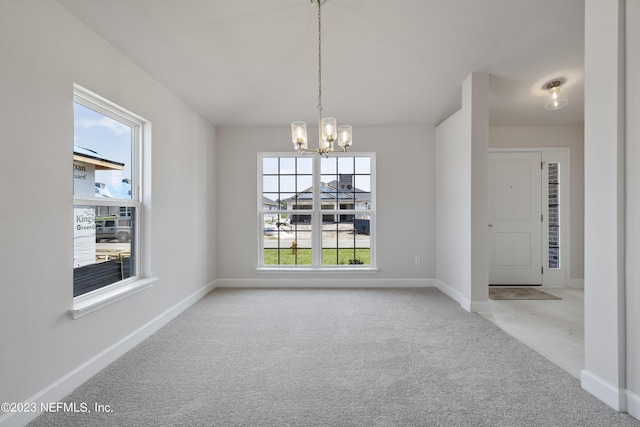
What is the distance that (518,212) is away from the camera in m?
4.28

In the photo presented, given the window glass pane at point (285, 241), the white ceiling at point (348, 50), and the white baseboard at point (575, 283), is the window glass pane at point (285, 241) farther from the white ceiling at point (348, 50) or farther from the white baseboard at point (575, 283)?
the white baseboard at point (575, 283)

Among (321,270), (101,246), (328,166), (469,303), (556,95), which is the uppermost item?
(556,95)

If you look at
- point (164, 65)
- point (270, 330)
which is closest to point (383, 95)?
point (164, 65)

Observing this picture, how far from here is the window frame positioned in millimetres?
2021

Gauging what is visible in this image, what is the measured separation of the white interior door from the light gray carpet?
6.30 ft

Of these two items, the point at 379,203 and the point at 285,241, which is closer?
the point at 379,203

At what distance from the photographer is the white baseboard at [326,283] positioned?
4262 mm

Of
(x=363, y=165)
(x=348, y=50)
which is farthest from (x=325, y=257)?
(x=348, y=50)

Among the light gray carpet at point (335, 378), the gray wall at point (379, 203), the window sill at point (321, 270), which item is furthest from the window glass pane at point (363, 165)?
the light gray carpet at point (335, 378)

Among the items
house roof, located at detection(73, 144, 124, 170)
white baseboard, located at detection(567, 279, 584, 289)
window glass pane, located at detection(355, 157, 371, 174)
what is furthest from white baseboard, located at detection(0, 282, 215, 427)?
white baseboard, located at detection(567, 279, 584, 289)

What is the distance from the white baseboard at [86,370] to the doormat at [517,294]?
3899mm

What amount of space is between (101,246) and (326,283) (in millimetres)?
2798

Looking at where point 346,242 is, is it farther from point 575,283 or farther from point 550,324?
point 575,283
